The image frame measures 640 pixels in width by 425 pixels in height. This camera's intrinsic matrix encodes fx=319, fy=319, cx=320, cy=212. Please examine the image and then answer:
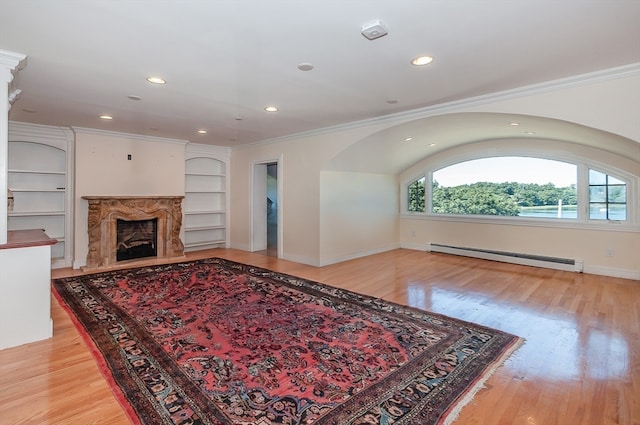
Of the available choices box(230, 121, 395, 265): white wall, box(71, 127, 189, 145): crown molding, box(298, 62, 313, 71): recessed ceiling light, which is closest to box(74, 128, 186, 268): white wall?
box(71, 127, 189, 145): crown molding

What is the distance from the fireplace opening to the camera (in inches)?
241

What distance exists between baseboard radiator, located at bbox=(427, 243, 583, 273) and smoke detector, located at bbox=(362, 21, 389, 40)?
5404mm

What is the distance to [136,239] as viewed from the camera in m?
6.36

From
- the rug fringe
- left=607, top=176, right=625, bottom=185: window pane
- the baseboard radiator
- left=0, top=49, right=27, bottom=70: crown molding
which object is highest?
left=0, top=49, right=27, bottom=70: crown molding

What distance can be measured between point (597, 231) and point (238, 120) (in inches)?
243

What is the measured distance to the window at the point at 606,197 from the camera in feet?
16.9

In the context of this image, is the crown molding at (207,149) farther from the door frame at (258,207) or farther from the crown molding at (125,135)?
the door frame at (258,207)

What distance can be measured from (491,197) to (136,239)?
733 cm

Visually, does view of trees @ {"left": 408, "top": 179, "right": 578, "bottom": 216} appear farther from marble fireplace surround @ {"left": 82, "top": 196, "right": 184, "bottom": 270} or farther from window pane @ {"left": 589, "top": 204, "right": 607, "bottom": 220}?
marble fireplace surround @ {"left": 82, "top": 196, "right": 184, "bottom": 270}

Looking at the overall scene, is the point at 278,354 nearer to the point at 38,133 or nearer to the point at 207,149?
the point at 38,133

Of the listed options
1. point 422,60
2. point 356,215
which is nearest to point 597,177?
point 356,215

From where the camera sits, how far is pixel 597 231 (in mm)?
5324

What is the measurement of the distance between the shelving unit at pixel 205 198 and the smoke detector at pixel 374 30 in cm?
591

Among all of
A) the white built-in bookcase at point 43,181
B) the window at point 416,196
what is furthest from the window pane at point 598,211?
the white built-in bookcase at point 43,181
